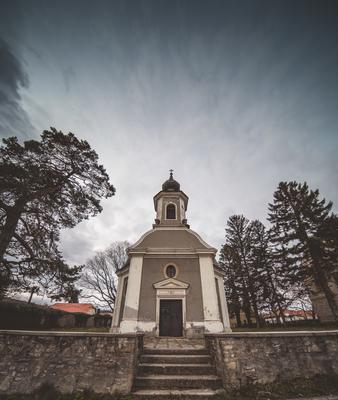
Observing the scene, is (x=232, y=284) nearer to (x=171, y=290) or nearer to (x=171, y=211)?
(x=171, y=211)

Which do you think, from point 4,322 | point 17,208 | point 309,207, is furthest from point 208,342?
point 4,322

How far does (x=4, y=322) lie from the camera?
49.3 ft

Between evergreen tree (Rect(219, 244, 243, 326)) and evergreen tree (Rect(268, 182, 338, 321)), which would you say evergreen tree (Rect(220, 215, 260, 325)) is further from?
evergreen tree (Rect(268, 182, 338, 321))

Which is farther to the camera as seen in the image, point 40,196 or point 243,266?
point 243,266

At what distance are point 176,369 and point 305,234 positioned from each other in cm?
1524

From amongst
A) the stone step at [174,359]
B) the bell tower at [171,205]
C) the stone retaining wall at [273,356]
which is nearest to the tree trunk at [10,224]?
the stone step at [174,359]

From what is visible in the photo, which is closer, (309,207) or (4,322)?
(4,322)

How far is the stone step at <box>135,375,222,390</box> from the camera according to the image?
16.9ft

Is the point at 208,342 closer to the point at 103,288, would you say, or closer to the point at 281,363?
the point at 281,363

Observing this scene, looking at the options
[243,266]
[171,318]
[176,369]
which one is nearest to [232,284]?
[243,266]

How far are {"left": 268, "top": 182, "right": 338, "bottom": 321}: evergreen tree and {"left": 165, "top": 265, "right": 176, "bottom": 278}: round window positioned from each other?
10649 millimetres

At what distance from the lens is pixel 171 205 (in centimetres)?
1647

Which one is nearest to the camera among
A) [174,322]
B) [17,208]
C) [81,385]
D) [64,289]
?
[81,385]

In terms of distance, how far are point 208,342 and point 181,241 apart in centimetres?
711
